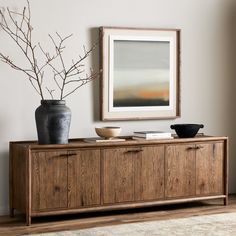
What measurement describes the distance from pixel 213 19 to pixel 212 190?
1574 mm

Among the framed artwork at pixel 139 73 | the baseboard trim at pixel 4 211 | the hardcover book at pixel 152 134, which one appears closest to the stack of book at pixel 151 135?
the hardcover book at pixel 152 134

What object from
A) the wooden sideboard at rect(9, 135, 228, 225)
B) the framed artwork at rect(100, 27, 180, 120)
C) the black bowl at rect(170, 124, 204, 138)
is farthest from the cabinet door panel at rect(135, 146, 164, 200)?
the framed artwork at rect(100, 27, 180, 120)

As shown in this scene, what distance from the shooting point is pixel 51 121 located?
4.56 meters

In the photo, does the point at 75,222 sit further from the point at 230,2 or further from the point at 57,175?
the point at 230,2

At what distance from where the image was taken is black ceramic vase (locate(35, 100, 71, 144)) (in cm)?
456

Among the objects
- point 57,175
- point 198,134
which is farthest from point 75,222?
point 198,134

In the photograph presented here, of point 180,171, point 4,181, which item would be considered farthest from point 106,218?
point 4,181

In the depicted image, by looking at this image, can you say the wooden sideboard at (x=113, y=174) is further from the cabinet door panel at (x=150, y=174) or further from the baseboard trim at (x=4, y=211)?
the baseboard trim at (x=4, y=211)

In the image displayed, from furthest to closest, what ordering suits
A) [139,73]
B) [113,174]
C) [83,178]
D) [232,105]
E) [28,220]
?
[232,105], [139,73], [113,174], [83,178], [28,220]

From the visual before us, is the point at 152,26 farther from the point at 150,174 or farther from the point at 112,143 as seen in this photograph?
the point at 150,174

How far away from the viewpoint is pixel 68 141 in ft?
16.1

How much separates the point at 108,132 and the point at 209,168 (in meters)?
0.95

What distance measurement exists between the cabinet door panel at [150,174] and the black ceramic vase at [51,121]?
2.26 ft

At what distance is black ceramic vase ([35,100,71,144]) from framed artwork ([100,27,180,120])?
0.59m
